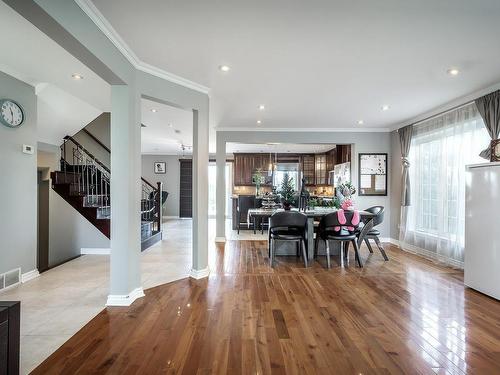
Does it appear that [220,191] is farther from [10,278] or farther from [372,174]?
[10,278]

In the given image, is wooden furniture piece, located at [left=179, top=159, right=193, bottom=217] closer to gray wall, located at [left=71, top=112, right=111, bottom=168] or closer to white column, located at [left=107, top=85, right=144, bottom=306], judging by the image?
gray wall, located at [left=71, top=112, right=111, bottom=168]

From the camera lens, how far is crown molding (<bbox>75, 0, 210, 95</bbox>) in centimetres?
198

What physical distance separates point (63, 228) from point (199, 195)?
311 centimetres

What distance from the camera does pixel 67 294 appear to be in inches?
121

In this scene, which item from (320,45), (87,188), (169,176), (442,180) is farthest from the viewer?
(169,176)

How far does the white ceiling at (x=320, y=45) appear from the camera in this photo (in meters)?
1.99

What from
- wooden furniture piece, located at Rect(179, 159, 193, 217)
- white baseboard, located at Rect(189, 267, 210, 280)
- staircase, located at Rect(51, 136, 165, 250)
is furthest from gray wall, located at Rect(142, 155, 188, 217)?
white baseboard, located at Rect(189, 267, 210, 280)

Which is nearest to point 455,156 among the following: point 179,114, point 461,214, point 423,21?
point 461,214

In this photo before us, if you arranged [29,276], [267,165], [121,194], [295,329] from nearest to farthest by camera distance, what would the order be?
[295,329]
[121,194]
[29,276]
[267,165]

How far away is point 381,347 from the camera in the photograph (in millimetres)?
2053

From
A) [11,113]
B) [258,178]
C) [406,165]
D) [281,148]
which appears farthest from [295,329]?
[281,148]

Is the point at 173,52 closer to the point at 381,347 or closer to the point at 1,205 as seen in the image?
the point at 1,205

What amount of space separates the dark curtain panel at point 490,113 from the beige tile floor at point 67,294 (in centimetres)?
455

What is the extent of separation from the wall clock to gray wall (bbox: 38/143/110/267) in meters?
1.15
